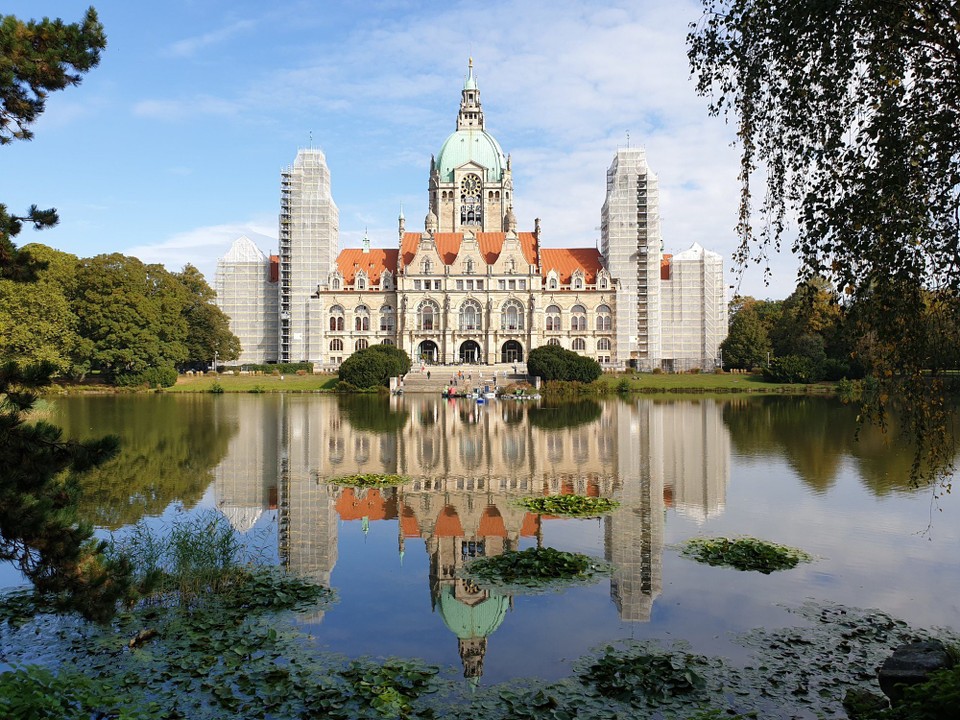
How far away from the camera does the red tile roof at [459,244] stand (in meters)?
74.9

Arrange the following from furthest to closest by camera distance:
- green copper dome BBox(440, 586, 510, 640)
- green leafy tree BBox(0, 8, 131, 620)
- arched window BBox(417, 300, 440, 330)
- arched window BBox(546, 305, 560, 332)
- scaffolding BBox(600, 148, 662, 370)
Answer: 1. arched window BBox(546, 305, 560, 332)
2. arched window BBox(417, 300, 440, 330)
3. scaffolding BBox(600, 148, 662, 370)
4. green copper dome BBox(440, 586, 510, 640)
5. green leafy tree BBox(0, 8, 131, 620)

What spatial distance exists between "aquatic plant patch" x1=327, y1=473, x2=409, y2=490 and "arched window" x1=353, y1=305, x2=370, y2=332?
5662 centimetres

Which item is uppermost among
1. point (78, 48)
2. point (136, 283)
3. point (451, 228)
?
point (451, 228)

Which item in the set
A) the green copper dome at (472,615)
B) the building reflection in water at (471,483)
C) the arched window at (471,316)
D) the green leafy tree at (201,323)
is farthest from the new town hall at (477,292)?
the green copper dome at (472,615)

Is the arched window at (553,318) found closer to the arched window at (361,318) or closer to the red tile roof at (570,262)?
the red tile roof at (570,262)

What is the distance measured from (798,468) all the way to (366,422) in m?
18.4

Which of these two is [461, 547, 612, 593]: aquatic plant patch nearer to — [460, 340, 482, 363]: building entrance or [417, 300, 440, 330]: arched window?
[460, 340, 482, 363]: building entrance

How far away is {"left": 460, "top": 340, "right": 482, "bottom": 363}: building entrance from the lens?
73312 mm

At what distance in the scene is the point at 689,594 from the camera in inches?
389

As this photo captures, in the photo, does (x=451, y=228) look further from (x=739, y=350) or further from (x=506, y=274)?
(x=739, y=350)

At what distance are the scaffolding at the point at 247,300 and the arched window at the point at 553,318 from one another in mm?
28731

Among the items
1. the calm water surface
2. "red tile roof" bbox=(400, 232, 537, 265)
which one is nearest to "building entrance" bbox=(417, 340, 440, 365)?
"red tile roof" bbox=(400, 232, 537, 265)

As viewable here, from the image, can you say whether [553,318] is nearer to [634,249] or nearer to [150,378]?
[634,249]

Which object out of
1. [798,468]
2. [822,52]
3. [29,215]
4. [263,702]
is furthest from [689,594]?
[798,468]
